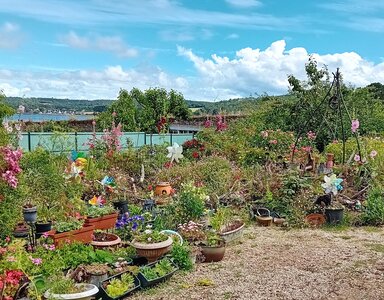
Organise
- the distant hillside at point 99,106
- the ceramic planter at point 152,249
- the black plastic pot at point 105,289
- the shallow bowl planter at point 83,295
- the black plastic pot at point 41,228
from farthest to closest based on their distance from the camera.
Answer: the distant hillside at point 99,106
the black plastic pot at point 41,228
the ceramic planter at point 152,249
the black plastic pot at point 105,289
the shallow bowl planter at point 83,295

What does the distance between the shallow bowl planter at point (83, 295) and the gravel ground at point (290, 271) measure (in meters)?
0.53

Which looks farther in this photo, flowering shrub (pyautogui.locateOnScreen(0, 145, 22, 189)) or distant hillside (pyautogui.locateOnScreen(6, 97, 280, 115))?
distant hillside (pyautogui.locateOnScreen(6, 97, 280, 115))

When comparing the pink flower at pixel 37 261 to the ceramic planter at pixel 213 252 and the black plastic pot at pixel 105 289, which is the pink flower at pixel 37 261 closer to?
the black plastic pot at pixel 105 289

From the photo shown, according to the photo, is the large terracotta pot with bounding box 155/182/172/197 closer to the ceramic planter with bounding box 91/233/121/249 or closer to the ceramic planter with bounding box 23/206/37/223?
the ceramic planter with bounding box 91/233/121/249

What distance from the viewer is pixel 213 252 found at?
576 cm

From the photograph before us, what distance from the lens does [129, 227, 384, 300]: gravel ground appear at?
15.6 feet

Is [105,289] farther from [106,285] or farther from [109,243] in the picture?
[109,243]

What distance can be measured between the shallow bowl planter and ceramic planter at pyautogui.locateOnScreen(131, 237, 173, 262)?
102cm

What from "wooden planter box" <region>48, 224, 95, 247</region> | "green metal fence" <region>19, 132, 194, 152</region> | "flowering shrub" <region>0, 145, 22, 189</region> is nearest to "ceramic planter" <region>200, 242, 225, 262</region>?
"wooden planter box" <region>48, 224, 95, 247</region>

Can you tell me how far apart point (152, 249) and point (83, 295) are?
4.22ft

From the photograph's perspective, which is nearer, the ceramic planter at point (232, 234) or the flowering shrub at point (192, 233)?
the flowering shrub at point (192, 233)

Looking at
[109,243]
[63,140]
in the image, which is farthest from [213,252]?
[63,140]

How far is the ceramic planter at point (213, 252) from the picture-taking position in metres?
5.75

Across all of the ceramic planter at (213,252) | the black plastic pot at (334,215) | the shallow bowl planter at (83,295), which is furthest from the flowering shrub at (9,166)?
the black plastic pot at (334,215)
